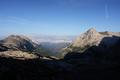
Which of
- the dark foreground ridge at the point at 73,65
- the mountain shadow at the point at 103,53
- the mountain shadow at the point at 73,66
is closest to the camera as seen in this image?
the mountain shadow at the point at 73,66

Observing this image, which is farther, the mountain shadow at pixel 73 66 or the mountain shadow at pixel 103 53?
the mountain shadow at pixel 103 53

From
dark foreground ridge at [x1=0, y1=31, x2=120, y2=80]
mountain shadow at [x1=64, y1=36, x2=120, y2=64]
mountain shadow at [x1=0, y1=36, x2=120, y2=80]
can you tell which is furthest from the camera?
mountain shadow at [x1=64, y1=36, x2=120, y2=64]

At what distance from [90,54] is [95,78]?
259 feet

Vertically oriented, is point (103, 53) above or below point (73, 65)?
above

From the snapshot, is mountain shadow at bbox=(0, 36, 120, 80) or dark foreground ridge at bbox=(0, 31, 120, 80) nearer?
mountain shadow at bbox=(0, 36, 120, 80)

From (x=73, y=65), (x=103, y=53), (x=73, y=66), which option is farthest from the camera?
(x=103, y=53)

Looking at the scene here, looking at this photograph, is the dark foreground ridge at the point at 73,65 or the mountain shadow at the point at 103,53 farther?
the mountain shadow at the point at 103,53

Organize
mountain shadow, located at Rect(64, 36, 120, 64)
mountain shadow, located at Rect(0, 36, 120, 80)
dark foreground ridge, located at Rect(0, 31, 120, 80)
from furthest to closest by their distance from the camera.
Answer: mountain shadow, located at Rect(64, 36, 120, 64) → dark foreground ridge, located at Rect(0, 31, 120, 80) → mountain shadow, located at Rect(0, 36, 120, 80)

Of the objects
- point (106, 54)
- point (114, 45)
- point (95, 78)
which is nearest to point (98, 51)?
point (106, 54)

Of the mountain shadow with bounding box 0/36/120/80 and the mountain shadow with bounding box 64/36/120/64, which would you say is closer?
the mountain shadow with bounding box 0/36/120/80

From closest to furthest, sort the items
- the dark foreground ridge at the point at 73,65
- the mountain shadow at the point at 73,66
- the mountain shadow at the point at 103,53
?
the mountain shadow at the point at 73,66 → the dark foreground ridge at the point at 73,65 → the mountain shadow at the point at 103,53

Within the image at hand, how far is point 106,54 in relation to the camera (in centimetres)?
14388

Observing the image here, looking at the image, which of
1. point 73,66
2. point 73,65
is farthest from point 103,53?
point 73,66

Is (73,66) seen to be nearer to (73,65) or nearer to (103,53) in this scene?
(73,65)
